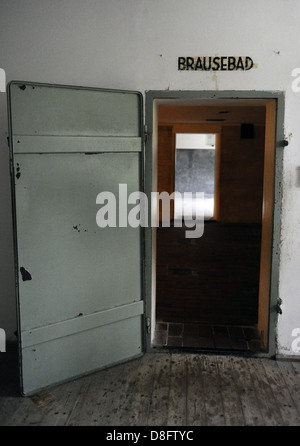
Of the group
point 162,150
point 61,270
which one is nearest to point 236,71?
point 61,270

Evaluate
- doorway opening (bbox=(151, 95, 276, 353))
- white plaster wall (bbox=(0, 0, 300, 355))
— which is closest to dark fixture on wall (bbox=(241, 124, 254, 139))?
doorway opening (bbox=(151, 95, 276, 353))

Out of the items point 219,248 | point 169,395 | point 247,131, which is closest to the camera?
point 169,395

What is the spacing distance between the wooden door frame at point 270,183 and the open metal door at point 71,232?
0.13 meters

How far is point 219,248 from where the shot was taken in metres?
8.43

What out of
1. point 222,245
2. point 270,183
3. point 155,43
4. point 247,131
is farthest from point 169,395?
point 247,131

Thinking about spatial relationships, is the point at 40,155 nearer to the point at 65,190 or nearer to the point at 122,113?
the point at 65,190

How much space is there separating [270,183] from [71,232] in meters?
1.75

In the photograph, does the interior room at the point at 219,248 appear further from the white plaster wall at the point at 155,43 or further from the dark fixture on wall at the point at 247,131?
the white plaster wall at the point at 155,43

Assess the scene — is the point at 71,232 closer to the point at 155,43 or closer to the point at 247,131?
the point at 155,43

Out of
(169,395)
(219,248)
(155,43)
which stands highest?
(155,43)

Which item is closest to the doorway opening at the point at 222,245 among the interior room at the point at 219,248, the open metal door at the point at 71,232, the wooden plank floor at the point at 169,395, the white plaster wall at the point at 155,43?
the interior room at the point at 219,248

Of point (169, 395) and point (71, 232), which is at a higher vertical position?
point (71, 232)

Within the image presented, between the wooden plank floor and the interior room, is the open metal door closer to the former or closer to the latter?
the wooden plank floor
